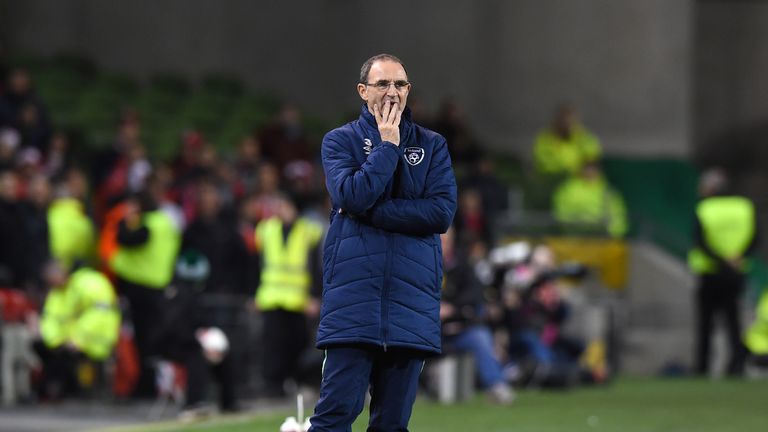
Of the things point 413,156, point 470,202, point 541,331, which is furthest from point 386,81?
point 470,202

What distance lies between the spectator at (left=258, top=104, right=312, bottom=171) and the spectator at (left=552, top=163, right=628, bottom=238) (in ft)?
13.0

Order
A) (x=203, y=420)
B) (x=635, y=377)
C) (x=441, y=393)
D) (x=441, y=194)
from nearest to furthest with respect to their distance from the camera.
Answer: (x=441, y=194), (x=203, y=420), (x=441, y=393), (x=635, y=377)

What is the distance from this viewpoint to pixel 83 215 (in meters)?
18.5

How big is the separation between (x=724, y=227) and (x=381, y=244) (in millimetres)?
14952

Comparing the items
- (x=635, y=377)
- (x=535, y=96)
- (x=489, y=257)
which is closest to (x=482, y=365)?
(x=489, y=257)

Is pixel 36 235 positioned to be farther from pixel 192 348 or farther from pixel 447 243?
pixel 447 243

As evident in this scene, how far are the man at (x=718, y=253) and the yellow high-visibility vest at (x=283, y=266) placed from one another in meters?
6.70

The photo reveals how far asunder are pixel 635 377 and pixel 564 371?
3.47 meters

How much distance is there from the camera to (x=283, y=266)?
55.9 feet

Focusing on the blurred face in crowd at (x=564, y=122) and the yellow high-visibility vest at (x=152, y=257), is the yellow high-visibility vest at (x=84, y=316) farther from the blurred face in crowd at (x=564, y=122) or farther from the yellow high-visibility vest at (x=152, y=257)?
the blurred face in crowd at (x=564, y=122)

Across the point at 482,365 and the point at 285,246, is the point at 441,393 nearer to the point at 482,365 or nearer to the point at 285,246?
the point at 482,365

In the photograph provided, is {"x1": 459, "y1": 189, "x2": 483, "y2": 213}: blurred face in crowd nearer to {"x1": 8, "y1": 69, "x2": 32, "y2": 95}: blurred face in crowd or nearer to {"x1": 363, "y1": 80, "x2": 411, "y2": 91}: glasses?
{"x1": 8, "y1": 69, "x2": 32, "y2": 95}: blurred face in crowd

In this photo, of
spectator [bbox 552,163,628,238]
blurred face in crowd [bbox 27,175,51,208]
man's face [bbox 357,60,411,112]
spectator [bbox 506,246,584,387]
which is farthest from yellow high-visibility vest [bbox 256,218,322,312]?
man's face [bbox 357,60,411,112]

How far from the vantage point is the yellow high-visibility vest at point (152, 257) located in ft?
55.3
